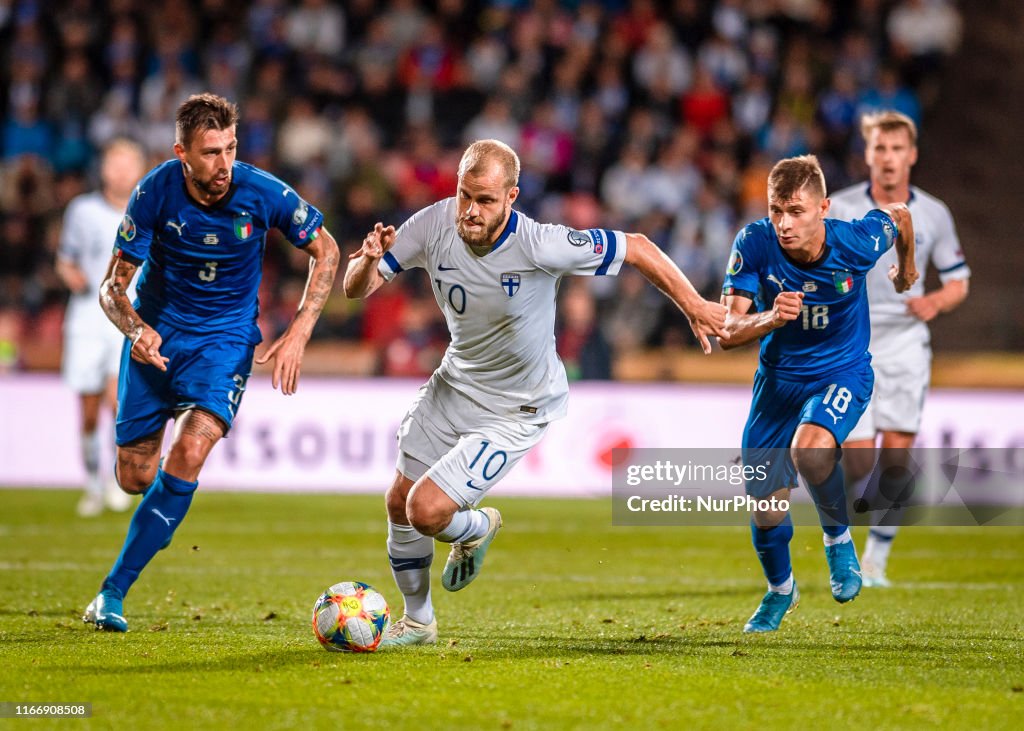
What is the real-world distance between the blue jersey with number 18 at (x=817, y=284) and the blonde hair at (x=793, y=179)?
0.94ft

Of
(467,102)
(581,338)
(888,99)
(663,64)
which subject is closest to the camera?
(581,338)

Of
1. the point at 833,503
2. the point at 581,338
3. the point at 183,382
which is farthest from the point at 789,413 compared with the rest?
the point at 581,338

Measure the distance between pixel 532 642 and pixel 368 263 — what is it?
6.16 feet

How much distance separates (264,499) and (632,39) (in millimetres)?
8653

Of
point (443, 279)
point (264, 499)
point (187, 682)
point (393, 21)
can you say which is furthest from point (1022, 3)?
point (187, 682)

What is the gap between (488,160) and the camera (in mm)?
6133

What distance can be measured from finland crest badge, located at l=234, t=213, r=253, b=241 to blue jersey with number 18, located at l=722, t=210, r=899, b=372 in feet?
7.70

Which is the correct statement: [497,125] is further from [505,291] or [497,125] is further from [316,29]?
[505,291]

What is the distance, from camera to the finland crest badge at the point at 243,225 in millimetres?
7176

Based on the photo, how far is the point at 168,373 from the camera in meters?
7.28

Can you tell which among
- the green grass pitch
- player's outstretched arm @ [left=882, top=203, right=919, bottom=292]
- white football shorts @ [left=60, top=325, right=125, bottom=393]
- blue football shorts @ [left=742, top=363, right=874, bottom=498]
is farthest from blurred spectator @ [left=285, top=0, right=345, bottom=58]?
blue football shorts @ [left=742, top=363, right=874, bottom=498]

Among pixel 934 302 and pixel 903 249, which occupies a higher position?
pixel 903 249

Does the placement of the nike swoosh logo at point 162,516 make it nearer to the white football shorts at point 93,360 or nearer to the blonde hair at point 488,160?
the blonde hair at point 488,160

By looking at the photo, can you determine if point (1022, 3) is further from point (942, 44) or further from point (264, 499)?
point (264, 499)
